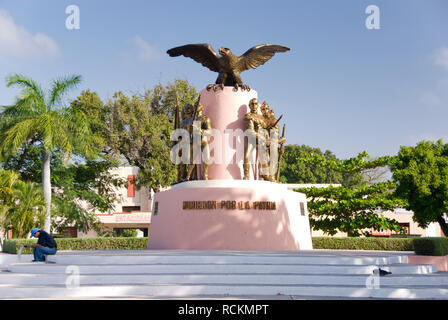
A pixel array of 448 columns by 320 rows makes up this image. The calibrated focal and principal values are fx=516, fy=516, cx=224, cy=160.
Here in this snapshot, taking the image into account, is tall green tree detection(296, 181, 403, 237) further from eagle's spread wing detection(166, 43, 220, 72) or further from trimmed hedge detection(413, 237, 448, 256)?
eagle's spread wing detection(166, 43, 220, 72)

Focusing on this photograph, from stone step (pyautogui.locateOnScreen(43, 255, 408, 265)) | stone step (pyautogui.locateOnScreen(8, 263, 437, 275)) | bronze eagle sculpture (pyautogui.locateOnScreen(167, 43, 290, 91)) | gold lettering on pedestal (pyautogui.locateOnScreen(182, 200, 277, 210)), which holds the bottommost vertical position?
stone step (pyautogui.locateOnScreen(8, 263, 437, 275))

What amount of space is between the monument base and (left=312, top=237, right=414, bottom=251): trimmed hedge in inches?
316

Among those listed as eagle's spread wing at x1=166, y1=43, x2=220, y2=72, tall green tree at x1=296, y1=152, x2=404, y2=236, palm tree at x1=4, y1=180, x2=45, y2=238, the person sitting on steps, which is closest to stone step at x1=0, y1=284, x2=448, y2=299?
the person sitting on steps

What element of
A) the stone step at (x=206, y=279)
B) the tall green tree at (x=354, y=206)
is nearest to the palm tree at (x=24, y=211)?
the tall green tree at (x=354, y=206)

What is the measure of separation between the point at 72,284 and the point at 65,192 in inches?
930

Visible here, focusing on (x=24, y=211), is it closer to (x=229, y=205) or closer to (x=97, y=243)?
(x=97, y=243)

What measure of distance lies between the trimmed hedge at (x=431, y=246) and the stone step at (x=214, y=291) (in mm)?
7094

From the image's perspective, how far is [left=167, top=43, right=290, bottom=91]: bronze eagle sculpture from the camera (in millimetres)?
17109

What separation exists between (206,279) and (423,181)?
26.5 meters

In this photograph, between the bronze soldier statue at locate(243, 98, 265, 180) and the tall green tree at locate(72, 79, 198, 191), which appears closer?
the bronze soldier statue at locate(243, 98, 265, 180)

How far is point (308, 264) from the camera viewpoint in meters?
10.7

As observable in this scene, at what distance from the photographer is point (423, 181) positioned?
108 feet

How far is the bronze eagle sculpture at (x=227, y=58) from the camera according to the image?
1711 cm

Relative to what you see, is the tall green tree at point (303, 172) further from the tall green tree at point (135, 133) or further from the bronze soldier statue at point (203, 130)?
the bronze soldier statue at point (203, 130)
